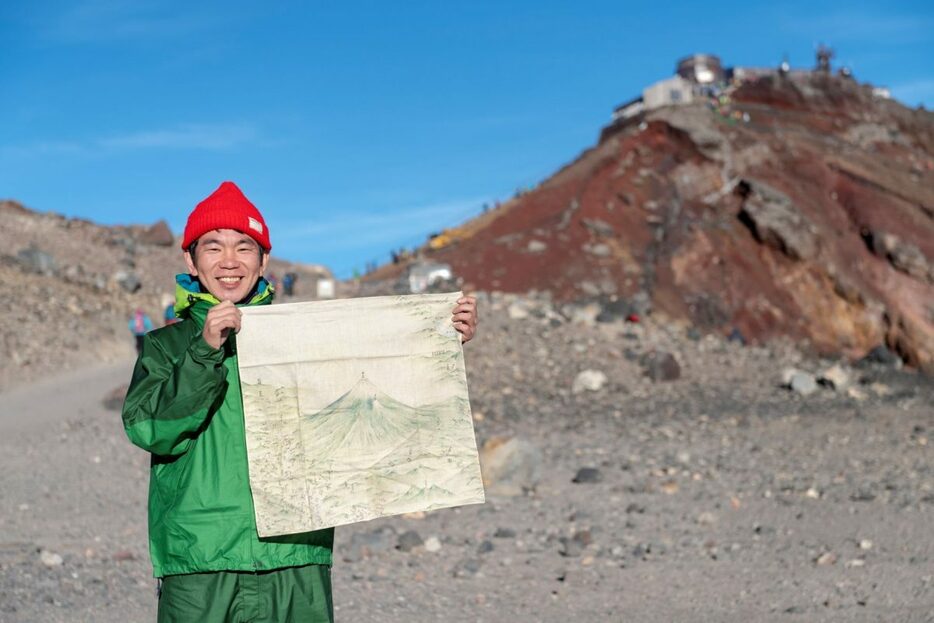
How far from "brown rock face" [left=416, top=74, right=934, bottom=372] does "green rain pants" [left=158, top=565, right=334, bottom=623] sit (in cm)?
2131

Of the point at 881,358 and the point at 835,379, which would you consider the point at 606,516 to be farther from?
the point at 881,358

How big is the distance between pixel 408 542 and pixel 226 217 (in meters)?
5.89

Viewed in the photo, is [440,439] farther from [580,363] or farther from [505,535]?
[580,363]

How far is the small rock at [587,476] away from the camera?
11672mm

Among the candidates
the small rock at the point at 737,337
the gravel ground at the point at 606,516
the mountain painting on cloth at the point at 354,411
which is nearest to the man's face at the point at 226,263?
the mountain painting on cloth at the point at 354,411

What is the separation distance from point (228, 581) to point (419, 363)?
874 millimetres

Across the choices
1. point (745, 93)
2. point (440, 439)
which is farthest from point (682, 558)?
point (745, 93)

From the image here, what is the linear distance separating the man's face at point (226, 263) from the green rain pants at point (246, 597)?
0.83 metres

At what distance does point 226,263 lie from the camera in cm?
318

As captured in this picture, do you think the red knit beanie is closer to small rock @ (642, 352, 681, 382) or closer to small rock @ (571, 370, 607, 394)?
small rock @ (571, 370, 607, 394)

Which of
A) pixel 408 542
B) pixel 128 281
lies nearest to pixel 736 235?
pixel 128 281

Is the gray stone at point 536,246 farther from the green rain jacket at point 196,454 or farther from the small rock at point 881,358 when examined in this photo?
the green rain jacket at point 196,454

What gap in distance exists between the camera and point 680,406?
1722cm

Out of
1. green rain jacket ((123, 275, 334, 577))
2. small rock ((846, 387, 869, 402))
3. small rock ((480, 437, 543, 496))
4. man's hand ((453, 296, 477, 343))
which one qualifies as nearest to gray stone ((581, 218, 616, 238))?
small rock ((846, 387, 869, 402))
